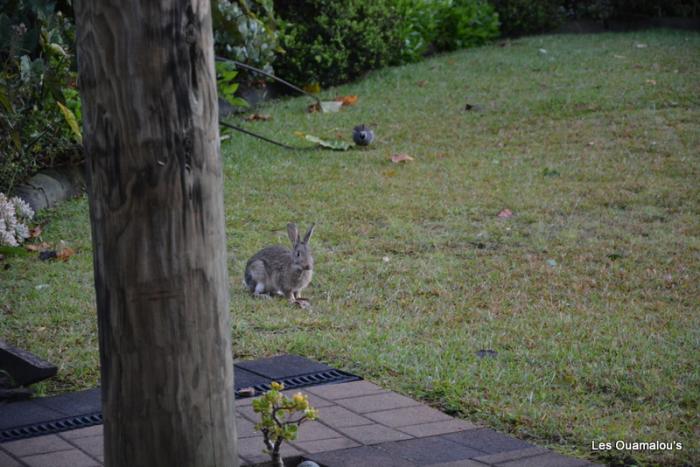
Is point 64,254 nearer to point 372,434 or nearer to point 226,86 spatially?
point 372,434

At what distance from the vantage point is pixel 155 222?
2.65 meters

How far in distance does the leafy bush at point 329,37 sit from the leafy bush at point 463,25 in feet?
7.53

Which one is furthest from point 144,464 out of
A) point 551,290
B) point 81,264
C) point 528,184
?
point 528,184

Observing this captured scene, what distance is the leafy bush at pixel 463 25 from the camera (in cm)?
1562

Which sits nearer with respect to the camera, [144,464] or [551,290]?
[144,464]

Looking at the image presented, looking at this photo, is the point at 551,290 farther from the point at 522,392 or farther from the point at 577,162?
the point at 577,162

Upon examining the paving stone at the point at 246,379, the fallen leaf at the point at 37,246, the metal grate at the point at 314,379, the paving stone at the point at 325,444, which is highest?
the fallen leaf at the point at 37,246

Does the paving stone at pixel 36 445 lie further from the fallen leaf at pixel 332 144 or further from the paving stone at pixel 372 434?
the fallen leaf at pixel 332 144

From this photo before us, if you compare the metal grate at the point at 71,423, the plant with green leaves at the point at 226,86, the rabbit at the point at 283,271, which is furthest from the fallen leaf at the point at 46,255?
the plant with green leaves at the point at 226,86

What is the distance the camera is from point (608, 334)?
5.00 m

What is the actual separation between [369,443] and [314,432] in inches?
9.9

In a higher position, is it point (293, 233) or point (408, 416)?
point (293, 233)

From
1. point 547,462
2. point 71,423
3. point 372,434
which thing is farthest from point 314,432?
point 71,423

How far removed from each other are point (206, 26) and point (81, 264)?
4.28 meters
